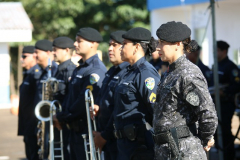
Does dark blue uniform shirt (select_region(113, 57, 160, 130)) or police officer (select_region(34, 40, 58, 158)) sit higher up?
dark blue uniform shirt (select_region(113, 57, 160, 130))

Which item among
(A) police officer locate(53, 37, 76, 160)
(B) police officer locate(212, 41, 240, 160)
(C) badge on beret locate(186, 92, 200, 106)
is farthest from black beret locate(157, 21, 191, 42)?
(B) police officer locate(212, 41, 240, 160)

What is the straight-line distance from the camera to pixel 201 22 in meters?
14.0

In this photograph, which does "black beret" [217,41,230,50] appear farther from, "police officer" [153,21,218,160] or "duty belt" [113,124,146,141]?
"police officer" [153,21,218,160]

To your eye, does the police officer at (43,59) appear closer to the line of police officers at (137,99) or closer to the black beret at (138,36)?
the line of police officers at (137,99)

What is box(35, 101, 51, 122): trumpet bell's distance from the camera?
6.96 m

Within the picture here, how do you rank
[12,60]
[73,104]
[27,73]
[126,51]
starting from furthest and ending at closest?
[12,60] → [27,73] → [73,104] → [126,51]

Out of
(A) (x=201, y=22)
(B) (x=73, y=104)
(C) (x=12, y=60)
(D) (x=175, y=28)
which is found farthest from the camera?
(C) (x=12, y=60)

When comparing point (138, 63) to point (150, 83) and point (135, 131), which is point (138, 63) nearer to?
point (150, 83)

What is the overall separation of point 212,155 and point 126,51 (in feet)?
15.6

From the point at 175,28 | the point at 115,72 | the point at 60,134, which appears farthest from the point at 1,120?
the point at 175,28

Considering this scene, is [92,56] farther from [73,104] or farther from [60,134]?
[60,134]

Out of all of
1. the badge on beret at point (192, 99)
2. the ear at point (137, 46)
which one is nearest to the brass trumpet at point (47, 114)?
the ear at point (137, 46)

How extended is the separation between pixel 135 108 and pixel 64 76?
2.58 metres

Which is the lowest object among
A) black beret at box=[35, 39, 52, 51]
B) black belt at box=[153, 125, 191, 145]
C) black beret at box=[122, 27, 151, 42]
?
black beret at box=[35, 39, 52, 51]
